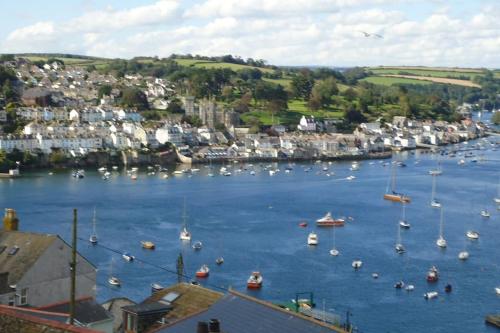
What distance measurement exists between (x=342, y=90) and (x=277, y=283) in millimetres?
73437

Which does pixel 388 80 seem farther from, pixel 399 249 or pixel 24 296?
pixel 24 296

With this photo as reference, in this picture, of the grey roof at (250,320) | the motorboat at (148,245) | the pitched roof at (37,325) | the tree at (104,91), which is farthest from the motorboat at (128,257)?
the tree at (104,91)

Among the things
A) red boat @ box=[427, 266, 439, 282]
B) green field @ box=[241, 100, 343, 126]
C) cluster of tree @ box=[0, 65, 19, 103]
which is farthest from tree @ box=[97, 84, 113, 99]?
red boat @ box=[427, 266, 439, 282]

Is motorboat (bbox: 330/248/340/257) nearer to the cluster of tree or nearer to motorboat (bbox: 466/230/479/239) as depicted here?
motorboat (bbox: 466/230/479/239)

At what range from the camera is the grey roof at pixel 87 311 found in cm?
1018

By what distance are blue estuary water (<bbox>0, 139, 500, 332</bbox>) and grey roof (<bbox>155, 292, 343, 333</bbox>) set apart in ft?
34.9

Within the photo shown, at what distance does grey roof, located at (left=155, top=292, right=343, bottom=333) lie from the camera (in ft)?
23.6

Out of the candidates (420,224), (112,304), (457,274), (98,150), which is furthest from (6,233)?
(98,150)

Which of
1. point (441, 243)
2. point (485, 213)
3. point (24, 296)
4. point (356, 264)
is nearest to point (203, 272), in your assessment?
point (356, 264)

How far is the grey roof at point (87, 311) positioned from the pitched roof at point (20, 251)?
0.61m

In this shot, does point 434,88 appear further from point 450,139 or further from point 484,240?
point 484,240

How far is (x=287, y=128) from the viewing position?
69.6m

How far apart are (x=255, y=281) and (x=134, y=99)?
49.1 m

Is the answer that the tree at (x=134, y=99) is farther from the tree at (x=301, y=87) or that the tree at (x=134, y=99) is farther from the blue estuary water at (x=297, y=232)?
the blue estuary water at (x=297, y=232)
